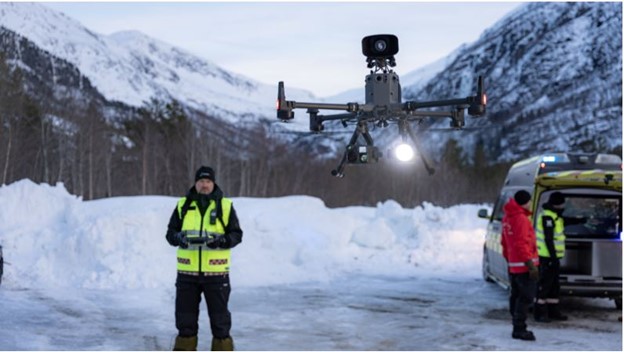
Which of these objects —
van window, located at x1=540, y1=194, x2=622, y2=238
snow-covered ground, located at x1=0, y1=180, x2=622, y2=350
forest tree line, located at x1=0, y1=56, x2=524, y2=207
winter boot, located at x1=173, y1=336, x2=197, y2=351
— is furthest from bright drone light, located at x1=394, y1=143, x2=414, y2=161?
forest tree line, located at x1=0, y1=56, x2=524, y2=207

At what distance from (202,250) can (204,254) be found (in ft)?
0.14

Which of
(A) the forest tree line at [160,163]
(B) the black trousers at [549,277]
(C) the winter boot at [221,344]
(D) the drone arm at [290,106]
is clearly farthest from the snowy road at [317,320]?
(A) the forest tree line at [160,163]

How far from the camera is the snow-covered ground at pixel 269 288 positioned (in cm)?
957

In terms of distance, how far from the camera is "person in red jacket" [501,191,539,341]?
9.52 metres

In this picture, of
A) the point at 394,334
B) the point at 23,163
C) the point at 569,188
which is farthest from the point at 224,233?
the point at 23,163

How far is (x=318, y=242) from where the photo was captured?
21062 mm

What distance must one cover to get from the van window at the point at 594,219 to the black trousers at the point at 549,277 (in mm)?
1513

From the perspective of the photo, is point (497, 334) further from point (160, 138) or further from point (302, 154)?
point (302, 154)

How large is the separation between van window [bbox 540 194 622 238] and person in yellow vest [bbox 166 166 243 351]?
6929mm

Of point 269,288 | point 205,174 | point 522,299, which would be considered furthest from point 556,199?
point 205,174

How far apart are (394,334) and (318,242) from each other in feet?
36.7

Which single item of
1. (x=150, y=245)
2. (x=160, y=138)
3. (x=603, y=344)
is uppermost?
(x=160, y=138)

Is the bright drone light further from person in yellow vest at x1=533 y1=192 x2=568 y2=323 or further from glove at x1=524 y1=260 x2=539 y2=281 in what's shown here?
person in yellow vest at x1=533 y1=192 x2=568 y2=323

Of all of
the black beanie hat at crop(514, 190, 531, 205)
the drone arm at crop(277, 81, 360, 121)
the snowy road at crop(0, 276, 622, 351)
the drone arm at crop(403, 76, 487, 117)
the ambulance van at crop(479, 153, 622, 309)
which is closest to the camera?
the drone arm at crop(403, 76, 487, 117)
